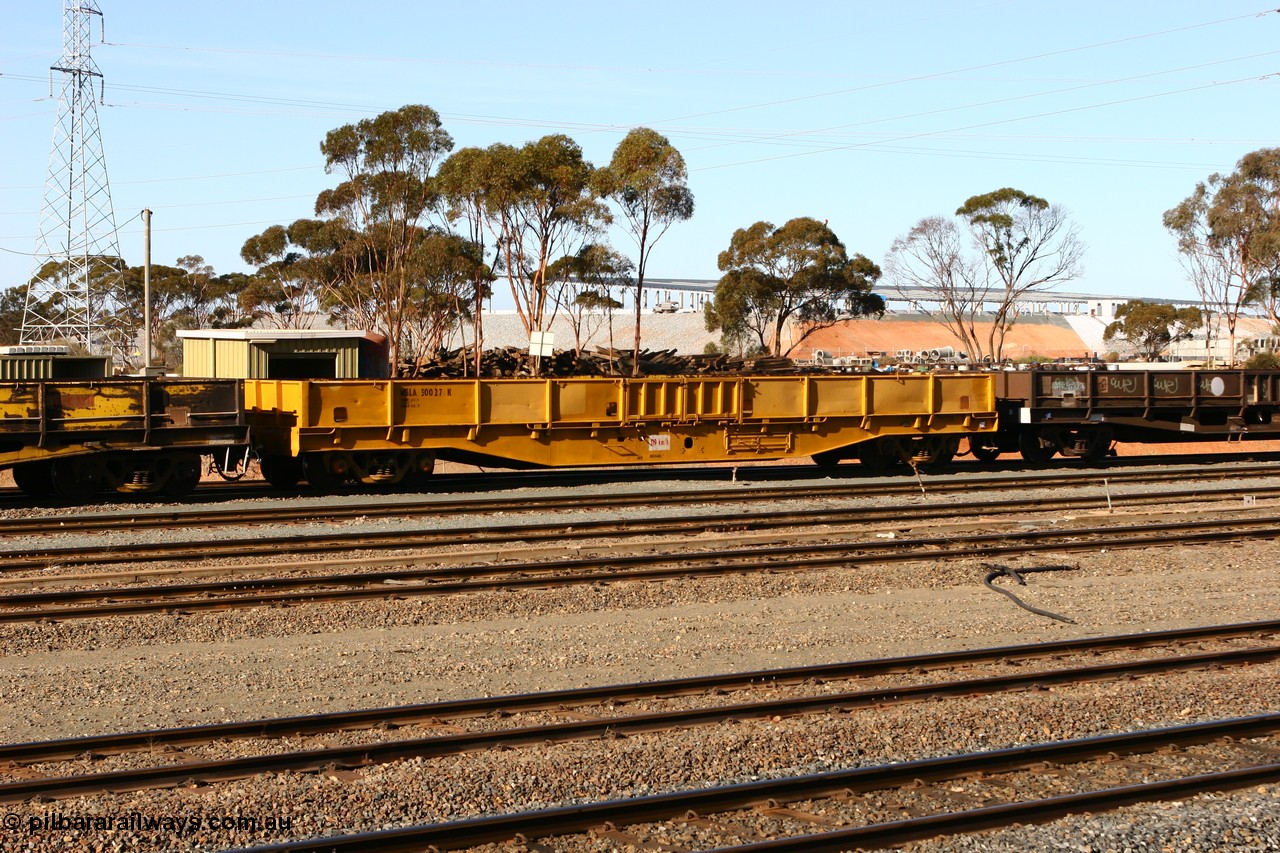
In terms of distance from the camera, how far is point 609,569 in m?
12.6

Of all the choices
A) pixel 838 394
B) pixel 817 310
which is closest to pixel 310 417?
pixel 838 394

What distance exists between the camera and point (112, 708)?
25.9ft

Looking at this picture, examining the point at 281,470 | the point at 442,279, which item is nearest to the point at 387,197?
the point at 442,279

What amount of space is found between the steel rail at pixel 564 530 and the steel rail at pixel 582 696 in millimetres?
5955

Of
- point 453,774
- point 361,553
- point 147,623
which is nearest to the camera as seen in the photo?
point 453,774

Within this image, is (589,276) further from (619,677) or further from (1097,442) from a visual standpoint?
(619,677)

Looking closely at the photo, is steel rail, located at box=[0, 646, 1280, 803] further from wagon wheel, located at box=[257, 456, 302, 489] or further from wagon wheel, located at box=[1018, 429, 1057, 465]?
wagon wheel, located at box=[1018, 429, 1057, 465]

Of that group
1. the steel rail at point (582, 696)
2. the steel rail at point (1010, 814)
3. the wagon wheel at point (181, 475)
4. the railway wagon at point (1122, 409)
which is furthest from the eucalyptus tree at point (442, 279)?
the steel rail at point (1010, 814)

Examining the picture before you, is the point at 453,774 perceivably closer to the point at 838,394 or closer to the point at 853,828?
the point at 853,828

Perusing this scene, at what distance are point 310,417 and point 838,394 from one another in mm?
9565

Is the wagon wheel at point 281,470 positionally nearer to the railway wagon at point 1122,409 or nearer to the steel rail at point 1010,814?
the railway wagon at point 1122,409

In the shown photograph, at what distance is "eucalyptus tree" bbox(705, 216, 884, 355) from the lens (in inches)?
2343

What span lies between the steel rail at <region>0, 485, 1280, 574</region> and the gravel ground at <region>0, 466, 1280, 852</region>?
2.74 meters

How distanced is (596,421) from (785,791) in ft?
44.7
